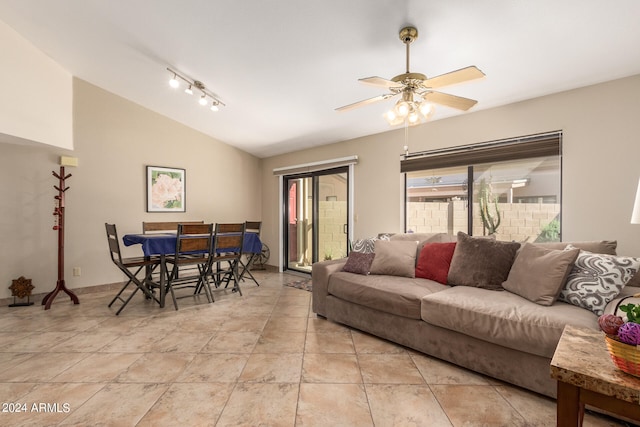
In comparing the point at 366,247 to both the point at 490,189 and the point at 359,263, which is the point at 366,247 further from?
the point at 490,189

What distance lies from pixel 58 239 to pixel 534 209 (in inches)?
216

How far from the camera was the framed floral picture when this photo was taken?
4.54 m

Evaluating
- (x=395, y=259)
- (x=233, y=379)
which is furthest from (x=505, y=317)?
(x=233, y=379)

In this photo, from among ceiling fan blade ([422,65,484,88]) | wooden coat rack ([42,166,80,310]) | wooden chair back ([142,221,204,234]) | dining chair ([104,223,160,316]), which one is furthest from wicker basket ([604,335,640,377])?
wooden chair back ([142,221,204,234])

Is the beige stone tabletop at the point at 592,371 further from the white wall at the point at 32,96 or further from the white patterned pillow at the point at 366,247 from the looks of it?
the white wall at the point at 32,96

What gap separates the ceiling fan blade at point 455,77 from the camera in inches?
67.4

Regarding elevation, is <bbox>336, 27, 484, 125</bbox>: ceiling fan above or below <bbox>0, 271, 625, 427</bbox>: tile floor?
above

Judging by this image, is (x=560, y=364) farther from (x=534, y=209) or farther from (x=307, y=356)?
(x=534, y=209)

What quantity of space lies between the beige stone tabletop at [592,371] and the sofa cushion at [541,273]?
33.4 inches

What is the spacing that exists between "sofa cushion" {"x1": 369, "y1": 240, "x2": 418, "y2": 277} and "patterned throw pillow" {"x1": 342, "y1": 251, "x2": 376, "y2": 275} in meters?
0.05

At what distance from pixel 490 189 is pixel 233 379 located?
311cm

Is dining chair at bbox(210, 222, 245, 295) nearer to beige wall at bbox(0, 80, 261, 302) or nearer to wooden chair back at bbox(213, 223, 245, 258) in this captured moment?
wooden chair back at bbox(213, 223, 245, 258)

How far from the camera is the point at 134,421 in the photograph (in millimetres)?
1520

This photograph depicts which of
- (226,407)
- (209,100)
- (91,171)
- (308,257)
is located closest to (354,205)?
(308,257)
